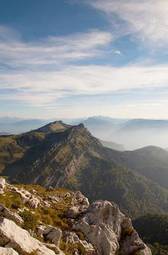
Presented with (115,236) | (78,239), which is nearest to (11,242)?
(78,239)

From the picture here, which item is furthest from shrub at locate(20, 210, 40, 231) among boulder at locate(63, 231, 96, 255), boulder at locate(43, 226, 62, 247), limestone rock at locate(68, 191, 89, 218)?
→ limestone rock at locate(68, 191, 89, 218)

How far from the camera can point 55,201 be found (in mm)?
67188

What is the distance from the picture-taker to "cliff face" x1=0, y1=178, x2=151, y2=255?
36.9m

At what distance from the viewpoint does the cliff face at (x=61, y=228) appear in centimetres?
3694

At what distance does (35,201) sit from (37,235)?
14.7m

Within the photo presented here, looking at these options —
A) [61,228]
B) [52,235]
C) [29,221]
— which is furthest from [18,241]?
[61,228]

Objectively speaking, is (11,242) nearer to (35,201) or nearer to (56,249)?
(56,249)

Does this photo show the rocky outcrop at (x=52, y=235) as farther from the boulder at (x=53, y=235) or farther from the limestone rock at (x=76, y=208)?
the limestone rock at (x=76, y=208)

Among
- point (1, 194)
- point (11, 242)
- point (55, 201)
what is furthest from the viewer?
point (55, 201)

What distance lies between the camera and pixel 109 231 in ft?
181

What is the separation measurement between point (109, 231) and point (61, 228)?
861 cm

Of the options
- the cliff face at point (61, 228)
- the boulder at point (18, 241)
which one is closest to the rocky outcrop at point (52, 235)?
the cliff face at point (61, 228)

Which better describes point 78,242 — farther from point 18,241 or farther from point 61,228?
point 18,241

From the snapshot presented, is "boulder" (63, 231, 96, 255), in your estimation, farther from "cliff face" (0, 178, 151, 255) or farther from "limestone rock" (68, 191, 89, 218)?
"limestone rock" (68, 191, 89, 218)
